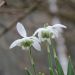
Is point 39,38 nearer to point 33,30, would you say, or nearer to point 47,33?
point 47,33

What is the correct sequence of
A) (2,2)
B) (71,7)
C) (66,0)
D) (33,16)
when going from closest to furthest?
(2,2) < (66,0) < (71,7) < (33,16)

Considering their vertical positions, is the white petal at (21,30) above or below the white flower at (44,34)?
above

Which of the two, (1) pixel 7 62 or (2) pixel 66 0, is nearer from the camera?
(2) pixel 66 0

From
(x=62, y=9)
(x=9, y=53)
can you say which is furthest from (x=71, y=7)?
(x=9, y=53)

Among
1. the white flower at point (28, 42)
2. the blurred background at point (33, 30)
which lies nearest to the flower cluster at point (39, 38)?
the white flower at point (28, 42)

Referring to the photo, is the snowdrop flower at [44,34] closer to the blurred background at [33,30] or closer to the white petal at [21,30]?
the white petal at [21,30]

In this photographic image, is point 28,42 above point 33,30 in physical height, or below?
below

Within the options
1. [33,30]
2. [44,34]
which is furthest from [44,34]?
[33,30]

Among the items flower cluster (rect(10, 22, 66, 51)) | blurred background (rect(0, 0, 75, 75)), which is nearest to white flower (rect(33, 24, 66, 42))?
flower cluster (rect(10, 22, 66, 51))

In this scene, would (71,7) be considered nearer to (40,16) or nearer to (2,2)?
(40,16)

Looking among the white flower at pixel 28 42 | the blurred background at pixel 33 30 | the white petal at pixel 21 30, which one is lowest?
the white flower at pixel 28 42

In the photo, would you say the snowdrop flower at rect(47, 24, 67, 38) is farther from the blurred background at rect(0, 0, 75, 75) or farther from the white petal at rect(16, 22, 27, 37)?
the blurred background at rect(0, 0, 75, 75)
